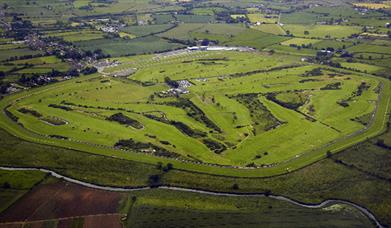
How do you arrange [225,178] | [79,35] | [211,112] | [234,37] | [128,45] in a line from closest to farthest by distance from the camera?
[225,178] < [211,112] < [128,45] < [79,35] < [234,37]

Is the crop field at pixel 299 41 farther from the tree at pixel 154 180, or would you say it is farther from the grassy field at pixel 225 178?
the tree at pixel 154 180

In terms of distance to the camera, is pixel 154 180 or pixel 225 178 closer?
pixel 154 180

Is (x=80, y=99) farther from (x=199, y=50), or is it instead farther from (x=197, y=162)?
(x=199, y=50)

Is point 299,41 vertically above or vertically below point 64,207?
above

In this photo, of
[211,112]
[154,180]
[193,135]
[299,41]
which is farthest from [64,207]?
[299,41]

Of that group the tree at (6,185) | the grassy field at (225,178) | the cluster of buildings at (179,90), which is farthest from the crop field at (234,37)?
the tree at (6,185)

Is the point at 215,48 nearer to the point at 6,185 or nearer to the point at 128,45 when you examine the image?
the point at 128,45

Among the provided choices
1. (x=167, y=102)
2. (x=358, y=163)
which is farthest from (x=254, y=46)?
(x=358, y=163)

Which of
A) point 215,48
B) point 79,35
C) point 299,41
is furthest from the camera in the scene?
point 79,35
